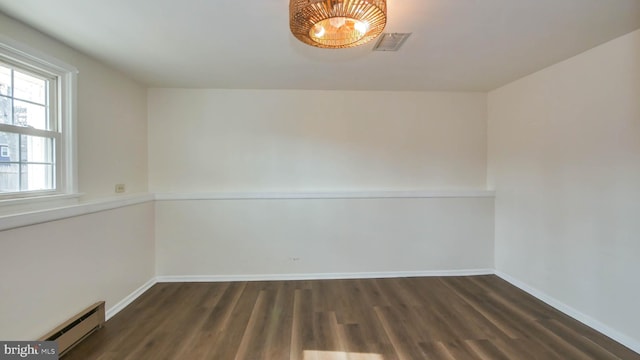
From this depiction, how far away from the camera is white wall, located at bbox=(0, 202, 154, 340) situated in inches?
66.7

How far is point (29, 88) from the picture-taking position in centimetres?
193

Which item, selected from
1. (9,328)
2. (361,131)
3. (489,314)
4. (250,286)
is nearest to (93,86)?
(9,328)

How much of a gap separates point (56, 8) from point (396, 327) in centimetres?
331

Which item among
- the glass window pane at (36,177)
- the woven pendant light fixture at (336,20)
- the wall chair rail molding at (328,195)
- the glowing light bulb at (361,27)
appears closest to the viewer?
the woven pendant light fixture at (336,20)

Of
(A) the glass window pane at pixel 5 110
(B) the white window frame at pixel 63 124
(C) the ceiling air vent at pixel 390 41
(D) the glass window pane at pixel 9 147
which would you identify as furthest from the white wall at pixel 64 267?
(C) the ceiling air vent at pixel 390 41

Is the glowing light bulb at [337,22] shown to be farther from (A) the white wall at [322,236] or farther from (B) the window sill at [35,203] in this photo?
(B) the window sill at [35,203]

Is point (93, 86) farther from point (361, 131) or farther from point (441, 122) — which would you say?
point (441, 122)

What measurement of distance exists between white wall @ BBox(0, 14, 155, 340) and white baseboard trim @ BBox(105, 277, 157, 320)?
4 cm

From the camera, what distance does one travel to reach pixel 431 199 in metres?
3.37

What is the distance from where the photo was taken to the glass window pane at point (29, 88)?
1846mm

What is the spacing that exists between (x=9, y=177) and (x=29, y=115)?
47 cm

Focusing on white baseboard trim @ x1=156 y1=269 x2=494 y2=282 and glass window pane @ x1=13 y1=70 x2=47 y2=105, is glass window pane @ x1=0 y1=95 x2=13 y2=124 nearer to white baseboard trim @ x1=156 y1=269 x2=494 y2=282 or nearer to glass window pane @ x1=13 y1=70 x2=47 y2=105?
glass window pane @ x1=13 y1=70 x2=47 y2=105

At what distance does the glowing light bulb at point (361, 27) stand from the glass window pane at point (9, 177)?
2.41 metres

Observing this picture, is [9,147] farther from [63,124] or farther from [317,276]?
[317,276]
